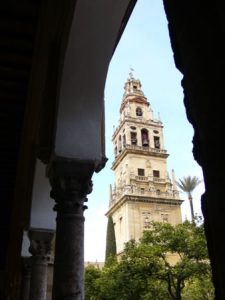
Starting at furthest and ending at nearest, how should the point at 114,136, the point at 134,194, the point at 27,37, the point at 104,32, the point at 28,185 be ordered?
1. the point at 114,136
2. the point at 134,194
3. the point at 28,185
4. the point at 27,37
5. the point at 104,32

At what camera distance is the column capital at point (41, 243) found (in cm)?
600

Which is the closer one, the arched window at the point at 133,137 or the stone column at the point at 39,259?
the stone column at the point at 39,259

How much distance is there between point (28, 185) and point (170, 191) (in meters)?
39.2

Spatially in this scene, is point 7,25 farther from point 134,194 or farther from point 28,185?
point 134,194

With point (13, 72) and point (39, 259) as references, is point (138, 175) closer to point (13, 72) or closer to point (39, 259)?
point (39, 259)

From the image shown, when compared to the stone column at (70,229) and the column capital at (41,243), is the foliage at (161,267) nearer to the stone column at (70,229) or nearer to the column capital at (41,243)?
the column capital at (41,243)

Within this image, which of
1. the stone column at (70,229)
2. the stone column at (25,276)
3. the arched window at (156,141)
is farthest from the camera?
the arched window at (156,141)

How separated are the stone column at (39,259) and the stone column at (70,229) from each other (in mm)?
2255

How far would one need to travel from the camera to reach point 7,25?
179 inches

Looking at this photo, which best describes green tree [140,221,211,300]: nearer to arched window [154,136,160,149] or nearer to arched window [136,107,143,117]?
arched window [154,136,160,149]

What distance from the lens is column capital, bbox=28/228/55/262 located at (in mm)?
5999

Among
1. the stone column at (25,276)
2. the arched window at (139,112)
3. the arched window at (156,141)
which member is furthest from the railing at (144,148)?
the stone column at (25,276)

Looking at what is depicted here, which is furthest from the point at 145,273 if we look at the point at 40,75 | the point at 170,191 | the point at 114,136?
the point at 114,136

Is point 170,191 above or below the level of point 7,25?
above
